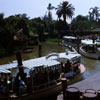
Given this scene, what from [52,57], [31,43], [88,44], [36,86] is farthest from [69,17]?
[36,86]

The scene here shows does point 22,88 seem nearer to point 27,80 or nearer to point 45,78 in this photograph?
point 27,80

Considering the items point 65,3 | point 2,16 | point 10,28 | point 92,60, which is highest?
point 65,3

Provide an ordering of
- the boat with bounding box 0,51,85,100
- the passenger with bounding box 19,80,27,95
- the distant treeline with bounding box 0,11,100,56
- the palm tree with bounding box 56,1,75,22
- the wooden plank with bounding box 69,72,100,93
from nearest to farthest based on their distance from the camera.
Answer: the wooden plank with bounding box 69,72,100,93 → the passenger with bounding box 19,80,27,95 → the boat with bounding box 0,51,85,100 → the distant treeline with bounding box 0,11,100,56 → the palm tree with bounding box 56,1,75,22

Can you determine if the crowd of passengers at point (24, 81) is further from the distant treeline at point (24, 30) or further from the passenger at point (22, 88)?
the distant treeline at point (24, 30)

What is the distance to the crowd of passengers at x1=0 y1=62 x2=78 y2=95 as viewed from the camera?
1098cm

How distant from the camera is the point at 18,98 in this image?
34.9 feet

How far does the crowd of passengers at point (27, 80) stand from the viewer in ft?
36.0

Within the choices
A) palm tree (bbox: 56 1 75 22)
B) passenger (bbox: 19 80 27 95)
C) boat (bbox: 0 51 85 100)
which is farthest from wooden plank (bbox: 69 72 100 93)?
palm tree (bbox: 56 1 75 22)

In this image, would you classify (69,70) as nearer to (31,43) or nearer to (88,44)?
(88,44)

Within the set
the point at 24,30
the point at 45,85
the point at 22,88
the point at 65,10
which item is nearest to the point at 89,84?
the point at 22,88

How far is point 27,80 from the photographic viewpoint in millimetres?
12141

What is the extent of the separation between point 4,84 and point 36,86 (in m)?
2.11

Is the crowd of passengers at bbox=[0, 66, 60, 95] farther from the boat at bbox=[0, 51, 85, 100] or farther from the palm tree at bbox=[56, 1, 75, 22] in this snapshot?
the palm tree at bbox=[56, 1, 75, 22]

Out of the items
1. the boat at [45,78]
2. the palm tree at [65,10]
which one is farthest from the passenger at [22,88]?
the palm tree at [65,10]
